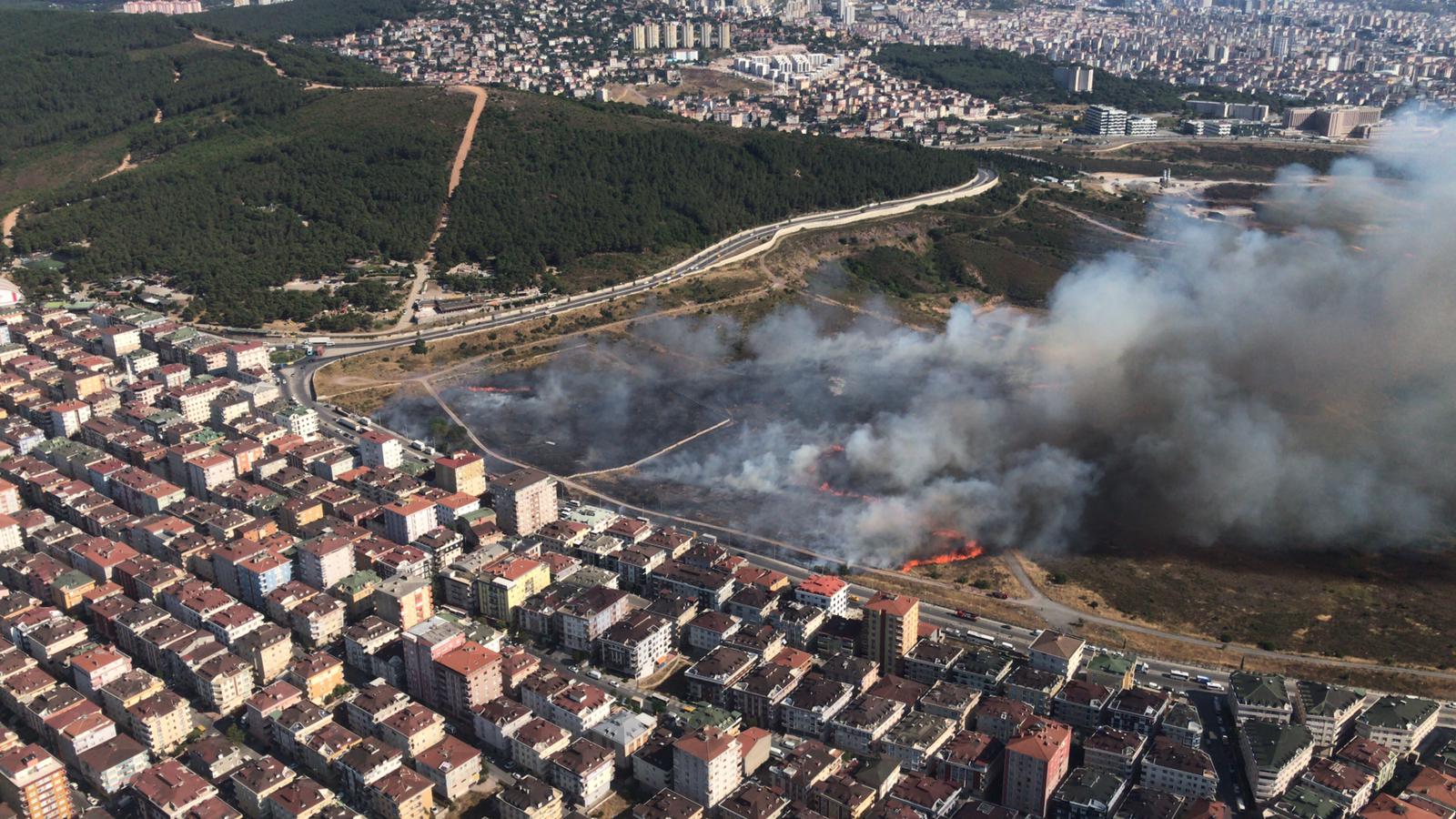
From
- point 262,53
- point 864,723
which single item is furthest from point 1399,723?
point 262,53

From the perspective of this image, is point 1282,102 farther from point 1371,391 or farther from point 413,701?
point 413,701

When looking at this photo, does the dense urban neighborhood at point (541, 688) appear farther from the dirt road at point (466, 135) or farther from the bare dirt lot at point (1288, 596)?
the dirt road at point (466, 135)

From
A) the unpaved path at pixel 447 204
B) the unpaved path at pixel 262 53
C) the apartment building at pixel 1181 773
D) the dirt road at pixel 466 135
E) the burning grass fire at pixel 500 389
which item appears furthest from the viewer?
the unpaved path at pixel 262 53

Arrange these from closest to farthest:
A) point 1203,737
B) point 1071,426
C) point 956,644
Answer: point 1203,737 < point 956,644 < point 1071,426

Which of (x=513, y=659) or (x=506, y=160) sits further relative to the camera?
(x=506, y=160)

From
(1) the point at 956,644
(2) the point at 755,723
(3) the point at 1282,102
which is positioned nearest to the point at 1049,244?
(1) the point at 956,644

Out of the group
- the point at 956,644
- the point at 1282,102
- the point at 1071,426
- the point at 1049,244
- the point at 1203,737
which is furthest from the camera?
the point at 1282,102

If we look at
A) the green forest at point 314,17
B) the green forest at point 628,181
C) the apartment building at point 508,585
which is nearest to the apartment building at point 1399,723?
the apartment building at point 508,585

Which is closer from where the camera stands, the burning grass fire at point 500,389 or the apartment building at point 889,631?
the apartment building at point 889,631
